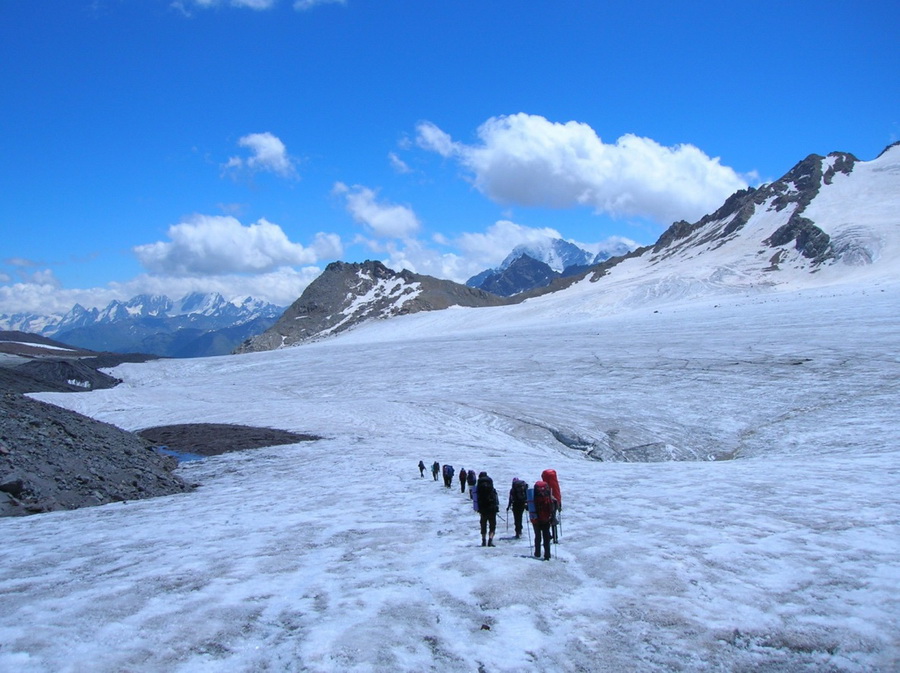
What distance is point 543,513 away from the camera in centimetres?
948

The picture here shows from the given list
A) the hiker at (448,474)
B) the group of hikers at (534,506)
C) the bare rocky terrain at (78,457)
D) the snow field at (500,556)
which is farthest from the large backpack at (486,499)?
the bare rocky terrain at (78,457)

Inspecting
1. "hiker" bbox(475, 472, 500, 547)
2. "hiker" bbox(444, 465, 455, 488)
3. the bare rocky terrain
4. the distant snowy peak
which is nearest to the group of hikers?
"hiker" bbox(475, 472, 500, 547)

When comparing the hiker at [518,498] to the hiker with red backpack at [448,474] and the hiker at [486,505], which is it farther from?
the hiker with red backpack at [448,474]

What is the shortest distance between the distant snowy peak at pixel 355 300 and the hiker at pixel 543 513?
439 ft

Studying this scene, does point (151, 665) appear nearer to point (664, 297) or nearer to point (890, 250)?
point (664, 297)

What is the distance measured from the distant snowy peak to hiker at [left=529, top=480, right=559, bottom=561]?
5271 inches

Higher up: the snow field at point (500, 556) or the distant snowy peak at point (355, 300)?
the distant snowy peak at point (355, 300)

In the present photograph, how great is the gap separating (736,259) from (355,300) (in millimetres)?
107572

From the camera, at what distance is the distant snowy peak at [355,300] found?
15175cm

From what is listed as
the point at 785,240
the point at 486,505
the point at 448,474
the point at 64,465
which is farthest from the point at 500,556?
the point at 785,240

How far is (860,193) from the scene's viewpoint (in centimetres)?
12912

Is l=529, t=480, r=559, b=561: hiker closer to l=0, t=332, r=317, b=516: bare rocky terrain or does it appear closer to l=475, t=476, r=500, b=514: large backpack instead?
l=475, t=476, r=500, b=514: large backpack

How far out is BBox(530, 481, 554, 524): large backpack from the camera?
31.0ft

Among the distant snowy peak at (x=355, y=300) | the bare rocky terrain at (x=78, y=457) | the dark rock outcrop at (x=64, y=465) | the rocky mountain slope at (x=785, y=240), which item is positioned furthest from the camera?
the distant snowy peak at (x=355, y=300)
